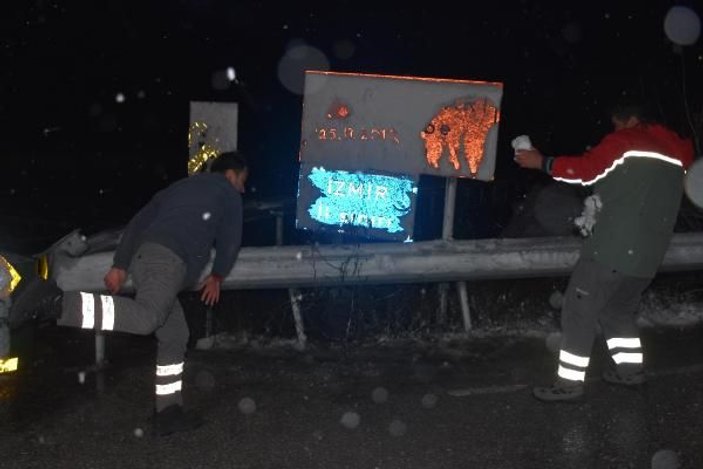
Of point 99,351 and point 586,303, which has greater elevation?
point 586,303

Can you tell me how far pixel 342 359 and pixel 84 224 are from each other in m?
10.7

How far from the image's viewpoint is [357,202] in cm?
754

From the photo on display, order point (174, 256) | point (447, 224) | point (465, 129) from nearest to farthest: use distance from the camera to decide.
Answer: point (174, 256), point (465, 129), point (447, 224)

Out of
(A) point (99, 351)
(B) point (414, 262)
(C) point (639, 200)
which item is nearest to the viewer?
(C) point (639, 200)

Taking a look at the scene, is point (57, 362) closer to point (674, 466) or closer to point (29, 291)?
point (29, 291)

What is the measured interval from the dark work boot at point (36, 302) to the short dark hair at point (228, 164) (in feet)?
4.38

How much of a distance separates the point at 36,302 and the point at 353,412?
2107mm

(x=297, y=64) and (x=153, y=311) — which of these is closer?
(x=153, y=311)

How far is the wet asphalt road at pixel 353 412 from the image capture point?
4.84 m

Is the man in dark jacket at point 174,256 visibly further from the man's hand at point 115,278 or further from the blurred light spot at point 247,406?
the blurred light spot at point 247,406

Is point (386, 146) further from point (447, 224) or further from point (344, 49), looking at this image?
point (344, 49)

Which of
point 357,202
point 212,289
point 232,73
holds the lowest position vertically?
point 212,289

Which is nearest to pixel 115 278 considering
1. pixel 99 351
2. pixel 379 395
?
pixel 99 351

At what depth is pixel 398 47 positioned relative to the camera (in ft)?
58.8
